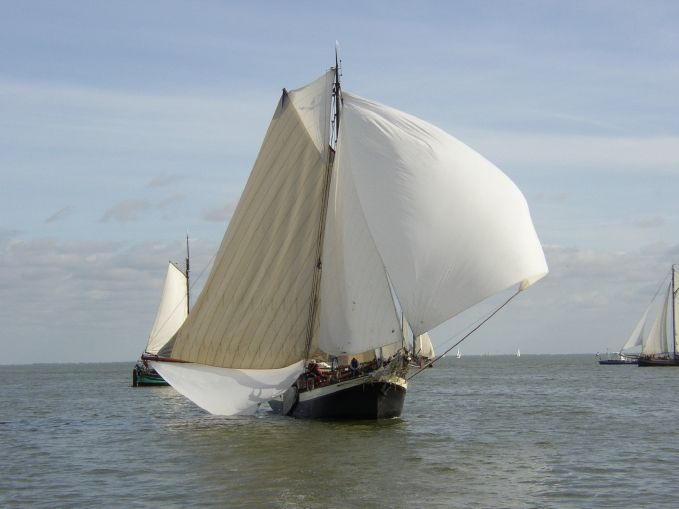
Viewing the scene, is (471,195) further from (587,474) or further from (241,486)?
(241,486)

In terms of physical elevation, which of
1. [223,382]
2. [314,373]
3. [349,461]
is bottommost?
[349,461]

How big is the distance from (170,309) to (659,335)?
66.5 metres

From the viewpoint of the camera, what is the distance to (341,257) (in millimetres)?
29078

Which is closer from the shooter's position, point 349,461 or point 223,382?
point 349,461

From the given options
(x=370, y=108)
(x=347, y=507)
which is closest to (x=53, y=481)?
(x=347, y=507)

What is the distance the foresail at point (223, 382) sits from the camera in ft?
101

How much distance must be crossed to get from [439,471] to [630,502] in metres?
5.22

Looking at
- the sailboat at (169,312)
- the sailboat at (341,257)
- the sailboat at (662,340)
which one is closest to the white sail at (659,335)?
the sailboat at (662,340)

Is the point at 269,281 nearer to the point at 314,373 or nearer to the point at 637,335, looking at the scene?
the point at 314,373

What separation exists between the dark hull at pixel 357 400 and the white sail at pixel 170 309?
3879 centimetres

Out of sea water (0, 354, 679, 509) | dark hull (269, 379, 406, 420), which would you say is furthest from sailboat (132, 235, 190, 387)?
dark hull (269, 379, 406, 420)

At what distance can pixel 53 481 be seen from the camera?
22.0 meters

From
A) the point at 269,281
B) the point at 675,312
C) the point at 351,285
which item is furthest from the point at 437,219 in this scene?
the point at 675,312

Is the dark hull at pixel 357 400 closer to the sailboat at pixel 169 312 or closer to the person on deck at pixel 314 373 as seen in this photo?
the person on deck at pixel 314 373
